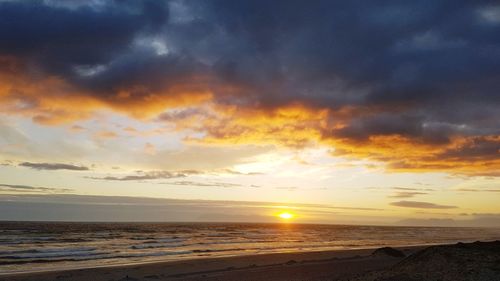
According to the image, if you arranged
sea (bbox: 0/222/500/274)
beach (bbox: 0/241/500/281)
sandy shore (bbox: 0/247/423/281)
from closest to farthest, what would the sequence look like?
beach (bbox: 0/241/500/281), sandy shore (bbox: 0/247/423/281), sea (bbox: 0/222/500/274)

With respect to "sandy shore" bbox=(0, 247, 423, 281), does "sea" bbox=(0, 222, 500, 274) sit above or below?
below

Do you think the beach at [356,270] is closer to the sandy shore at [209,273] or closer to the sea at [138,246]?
the sandy shore at [209,273]

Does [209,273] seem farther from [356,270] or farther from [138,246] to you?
[138,246]

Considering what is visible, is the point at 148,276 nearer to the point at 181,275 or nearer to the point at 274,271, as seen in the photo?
the point at 181,275

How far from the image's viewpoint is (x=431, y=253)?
17422 mm

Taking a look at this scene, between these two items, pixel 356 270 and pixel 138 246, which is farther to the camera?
pixel 138 246

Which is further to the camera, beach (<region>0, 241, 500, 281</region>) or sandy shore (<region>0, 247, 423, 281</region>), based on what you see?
sandy shore (<region>0, 247, 423, 281</region>)

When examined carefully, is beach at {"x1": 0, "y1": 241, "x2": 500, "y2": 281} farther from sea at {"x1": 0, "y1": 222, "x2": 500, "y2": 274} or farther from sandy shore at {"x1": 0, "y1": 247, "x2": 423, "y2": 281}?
sea at {"x1": 0, "y1": 222, "x2": 500, "y2": 274}

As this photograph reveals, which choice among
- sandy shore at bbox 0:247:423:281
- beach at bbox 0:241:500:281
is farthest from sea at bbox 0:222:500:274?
beach at bbox 0:241:500:281

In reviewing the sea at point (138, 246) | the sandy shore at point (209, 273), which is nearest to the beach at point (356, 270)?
the sandy shore at point (209, 273)

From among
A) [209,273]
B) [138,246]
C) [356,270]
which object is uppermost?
[356,270]

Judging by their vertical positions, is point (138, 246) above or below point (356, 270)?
below

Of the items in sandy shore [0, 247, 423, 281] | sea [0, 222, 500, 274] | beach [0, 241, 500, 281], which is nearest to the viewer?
beach [0, 241, 500, 281]

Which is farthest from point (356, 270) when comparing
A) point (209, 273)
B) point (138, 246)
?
point (138, 246)
